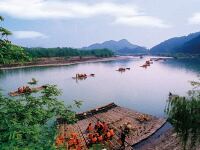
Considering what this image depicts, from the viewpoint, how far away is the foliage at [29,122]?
403 inches

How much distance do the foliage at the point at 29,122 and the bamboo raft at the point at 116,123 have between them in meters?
18.6

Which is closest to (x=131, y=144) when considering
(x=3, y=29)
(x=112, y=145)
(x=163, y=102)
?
(x=112, y=145)

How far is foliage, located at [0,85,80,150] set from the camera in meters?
10.2

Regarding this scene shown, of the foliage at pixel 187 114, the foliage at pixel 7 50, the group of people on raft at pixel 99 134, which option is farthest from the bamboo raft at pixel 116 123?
the foliage at pixel 7 50

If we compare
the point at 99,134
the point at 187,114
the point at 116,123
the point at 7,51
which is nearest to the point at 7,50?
the point at 7,51

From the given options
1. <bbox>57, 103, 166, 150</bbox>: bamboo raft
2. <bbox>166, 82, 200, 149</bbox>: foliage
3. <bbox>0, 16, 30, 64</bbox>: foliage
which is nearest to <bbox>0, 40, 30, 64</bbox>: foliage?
<bbox>0, 16, 30, 64</bbox>: foliage

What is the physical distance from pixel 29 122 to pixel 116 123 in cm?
3217

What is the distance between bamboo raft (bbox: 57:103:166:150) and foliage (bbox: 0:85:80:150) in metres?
18.6

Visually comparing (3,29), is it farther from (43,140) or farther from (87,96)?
(87,96)

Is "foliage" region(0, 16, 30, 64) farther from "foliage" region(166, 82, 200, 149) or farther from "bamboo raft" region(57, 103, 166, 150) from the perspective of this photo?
"bamboo raft" region(57, 103, 166, 150)

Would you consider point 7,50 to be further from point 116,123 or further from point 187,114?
point 116,123

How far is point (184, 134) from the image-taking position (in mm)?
26594

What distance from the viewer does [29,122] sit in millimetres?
14398

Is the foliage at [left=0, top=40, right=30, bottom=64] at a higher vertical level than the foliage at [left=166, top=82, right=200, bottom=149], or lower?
higher
